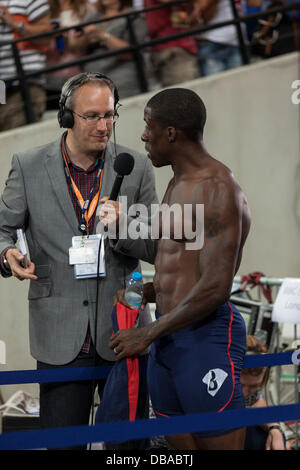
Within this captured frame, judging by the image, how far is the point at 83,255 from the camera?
334 centimetres

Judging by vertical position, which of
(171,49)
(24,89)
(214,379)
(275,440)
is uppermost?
(171,49)

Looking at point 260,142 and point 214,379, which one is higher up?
point 260,142

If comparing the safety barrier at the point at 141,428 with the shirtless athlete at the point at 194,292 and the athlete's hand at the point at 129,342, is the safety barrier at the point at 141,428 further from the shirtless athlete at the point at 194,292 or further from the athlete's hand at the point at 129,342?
the athlete's hand at the point at 129,342

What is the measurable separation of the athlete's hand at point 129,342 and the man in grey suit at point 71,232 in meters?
0.35

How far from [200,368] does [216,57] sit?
4625 millimetres

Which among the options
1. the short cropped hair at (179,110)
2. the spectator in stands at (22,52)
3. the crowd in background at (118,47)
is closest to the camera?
the short cropped hair at (179,110)

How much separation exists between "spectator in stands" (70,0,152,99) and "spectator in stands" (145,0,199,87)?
123 mm

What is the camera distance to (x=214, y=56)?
274 inches

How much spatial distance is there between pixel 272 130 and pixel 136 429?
4940 millimetres

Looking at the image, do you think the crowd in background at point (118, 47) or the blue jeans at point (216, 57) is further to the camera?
the blue jeans at point (216, 57)

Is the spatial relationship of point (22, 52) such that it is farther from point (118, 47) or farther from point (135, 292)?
point (135, 292)

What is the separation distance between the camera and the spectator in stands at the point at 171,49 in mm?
6738

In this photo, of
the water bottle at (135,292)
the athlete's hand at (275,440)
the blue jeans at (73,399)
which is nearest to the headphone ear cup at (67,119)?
the water bottle at (135,292)

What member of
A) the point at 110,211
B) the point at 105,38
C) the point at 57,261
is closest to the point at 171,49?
the point at 105,38
